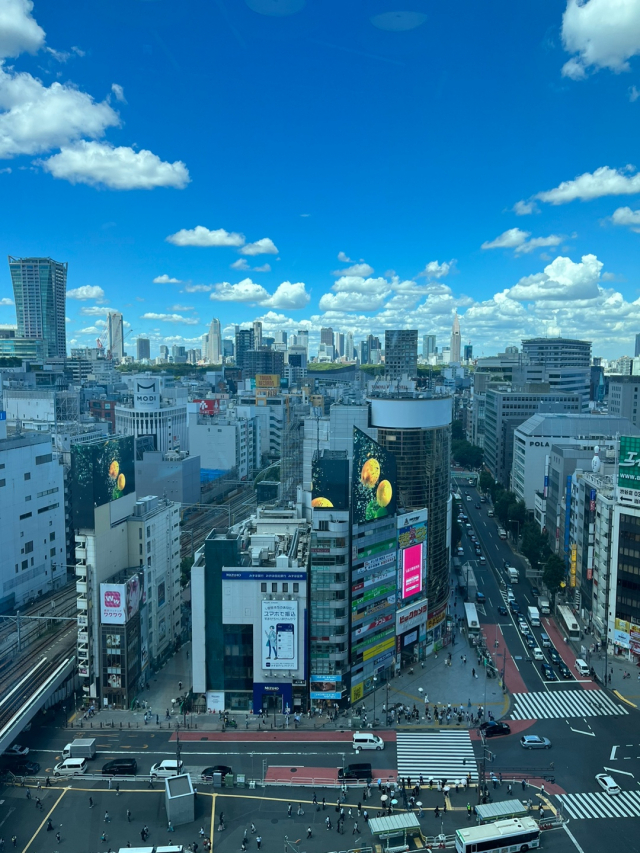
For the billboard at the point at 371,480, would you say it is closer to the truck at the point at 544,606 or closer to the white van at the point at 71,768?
the white van at the point at 71,768

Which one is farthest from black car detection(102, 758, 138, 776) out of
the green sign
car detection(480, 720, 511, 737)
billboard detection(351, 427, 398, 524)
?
the green sign

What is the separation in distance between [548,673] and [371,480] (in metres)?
18.8

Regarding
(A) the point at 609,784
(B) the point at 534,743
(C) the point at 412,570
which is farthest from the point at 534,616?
(A) the point at 609,784

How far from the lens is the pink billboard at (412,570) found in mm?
49562

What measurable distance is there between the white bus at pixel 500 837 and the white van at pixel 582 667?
64.1ft

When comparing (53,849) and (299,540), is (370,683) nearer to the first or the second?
(299,540)

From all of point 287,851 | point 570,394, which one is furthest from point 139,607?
point 570,394

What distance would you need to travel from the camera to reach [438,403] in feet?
174

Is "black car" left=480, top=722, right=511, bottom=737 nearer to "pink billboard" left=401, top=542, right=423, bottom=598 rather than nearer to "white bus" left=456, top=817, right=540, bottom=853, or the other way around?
"white bus" left=456, top=817, right=540, bottom=853

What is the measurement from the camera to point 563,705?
43.8 meters

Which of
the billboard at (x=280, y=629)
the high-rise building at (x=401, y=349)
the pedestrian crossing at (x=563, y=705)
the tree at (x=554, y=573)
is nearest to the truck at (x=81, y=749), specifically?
the billboard at (x=280, y=629)

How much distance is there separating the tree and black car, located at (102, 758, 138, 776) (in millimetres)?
40296

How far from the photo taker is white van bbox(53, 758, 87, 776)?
36125mm

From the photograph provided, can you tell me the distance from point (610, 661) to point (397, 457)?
21.5m
